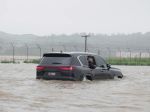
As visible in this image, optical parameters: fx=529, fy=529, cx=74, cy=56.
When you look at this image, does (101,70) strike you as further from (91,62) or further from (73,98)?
(73,98)

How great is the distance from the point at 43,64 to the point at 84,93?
5.03 metres

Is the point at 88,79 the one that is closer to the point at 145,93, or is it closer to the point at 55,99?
the point at 145,93

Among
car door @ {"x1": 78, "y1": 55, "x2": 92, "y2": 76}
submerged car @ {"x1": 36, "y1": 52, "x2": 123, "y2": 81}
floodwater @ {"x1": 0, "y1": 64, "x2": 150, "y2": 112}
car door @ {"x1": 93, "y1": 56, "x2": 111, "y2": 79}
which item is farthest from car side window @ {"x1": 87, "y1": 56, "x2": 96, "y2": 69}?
floodwater @ {"x1": 0, "y1": 64, "x2": 150, "y2": 112}

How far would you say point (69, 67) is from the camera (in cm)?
2138

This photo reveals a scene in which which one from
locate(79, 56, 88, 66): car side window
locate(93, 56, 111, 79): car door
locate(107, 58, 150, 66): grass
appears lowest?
locate(107, 58, 150, 66): grass

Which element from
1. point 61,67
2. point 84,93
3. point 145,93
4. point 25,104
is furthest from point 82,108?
point 61,67

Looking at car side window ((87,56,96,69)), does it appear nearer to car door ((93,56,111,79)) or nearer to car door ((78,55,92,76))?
car door ((93,56,111,79))

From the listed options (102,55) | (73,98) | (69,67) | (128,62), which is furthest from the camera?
(102,55)

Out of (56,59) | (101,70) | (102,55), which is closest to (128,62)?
(101,70)

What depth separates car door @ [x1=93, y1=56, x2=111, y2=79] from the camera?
75.0ft

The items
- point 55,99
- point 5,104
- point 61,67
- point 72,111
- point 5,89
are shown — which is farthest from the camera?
point 61,67

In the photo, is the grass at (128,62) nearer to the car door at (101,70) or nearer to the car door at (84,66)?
the car door at (101,70)

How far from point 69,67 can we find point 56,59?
825mm

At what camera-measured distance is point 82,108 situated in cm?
1312
